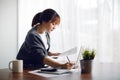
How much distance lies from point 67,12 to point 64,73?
6.12 ft

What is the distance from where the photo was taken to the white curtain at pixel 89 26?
2.98 meters

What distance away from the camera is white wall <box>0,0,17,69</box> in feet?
11.1

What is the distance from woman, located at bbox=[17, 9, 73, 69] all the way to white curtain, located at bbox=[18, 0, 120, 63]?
114 cm

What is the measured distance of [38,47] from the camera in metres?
1.69

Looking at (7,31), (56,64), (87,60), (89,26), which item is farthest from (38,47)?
(7,31)

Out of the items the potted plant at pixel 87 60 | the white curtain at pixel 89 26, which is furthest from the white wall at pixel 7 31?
the potted plant at pixel 87 60

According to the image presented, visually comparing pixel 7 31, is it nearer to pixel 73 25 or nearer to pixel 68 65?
pixel 73 25

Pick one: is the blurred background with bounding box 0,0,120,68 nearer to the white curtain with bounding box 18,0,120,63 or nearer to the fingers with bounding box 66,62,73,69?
the white curtain with bounding box 18,0,120,63

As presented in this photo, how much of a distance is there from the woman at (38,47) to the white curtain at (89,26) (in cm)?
114

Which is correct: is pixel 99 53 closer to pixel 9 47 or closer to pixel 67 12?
pixel 67 12

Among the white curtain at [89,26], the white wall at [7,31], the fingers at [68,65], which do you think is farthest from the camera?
the white wall at [7,31]

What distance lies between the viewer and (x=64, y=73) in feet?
4.77

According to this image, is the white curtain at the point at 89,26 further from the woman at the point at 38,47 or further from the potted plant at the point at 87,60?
the potted plant at the point at 87,60

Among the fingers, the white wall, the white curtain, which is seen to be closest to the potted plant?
the fingers
